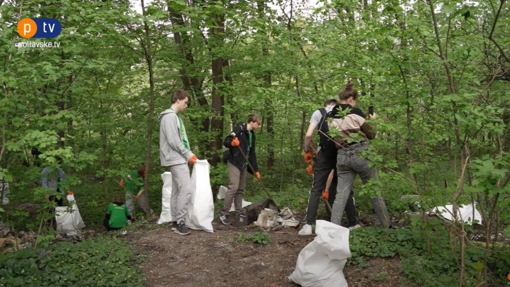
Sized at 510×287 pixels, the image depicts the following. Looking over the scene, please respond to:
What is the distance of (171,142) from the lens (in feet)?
18.9

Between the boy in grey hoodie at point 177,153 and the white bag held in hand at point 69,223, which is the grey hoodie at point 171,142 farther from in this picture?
the white bag held in hand at point 69,223

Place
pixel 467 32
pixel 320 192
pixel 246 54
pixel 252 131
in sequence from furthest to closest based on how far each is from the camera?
pixel 246 54
pixel 252 131
pixel 320 192
pixel 467 32

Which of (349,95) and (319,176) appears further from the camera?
(319,176)

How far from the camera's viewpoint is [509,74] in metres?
4.16

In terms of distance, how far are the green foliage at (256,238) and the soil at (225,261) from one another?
0.05 meters

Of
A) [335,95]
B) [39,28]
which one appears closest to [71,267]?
[39,28]

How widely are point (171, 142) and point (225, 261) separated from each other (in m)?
1.70

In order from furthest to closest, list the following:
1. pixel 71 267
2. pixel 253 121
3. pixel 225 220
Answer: pixel 225 220, pixel 253 121, pixel 71 267

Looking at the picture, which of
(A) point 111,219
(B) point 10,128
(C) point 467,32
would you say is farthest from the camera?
(A) point 111,219

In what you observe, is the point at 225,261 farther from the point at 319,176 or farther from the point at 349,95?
the point at 349,95

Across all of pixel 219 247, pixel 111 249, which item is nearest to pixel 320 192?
pixel 219 247

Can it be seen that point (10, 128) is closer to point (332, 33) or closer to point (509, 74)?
point (332, 33)

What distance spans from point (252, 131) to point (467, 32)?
10.9 ft

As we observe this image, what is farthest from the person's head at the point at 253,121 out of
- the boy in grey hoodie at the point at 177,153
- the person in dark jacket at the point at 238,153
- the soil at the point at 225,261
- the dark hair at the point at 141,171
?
the dark hair at the point at 141,171
